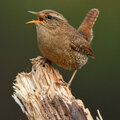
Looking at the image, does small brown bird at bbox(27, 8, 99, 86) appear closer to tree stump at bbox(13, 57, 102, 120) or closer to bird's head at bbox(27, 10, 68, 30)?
bird's head at bbox(27, 10, 68, 30)

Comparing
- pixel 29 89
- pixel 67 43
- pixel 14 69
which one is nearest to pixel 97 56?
pixel 14 69

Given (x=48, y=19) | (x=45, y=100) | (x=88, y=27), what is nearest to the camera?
(x=45, y=100)

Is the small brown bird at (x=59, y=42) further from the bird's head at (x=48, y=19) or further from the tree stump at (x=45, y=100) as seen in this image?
the tree stump at (x=45, y=100)

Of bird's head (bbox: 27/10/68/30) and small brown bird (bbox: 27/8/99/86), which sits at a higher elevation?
bird's head (bbox: 27/10/68/30)

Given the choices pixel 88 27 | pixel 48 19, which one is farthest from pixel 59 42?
pixel 88 27

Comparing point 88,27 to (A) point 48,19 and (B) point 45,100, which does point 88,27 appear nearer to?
(A) point 48,19

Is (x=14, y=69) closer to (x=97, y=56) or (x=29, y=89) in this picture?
(x=97, y=56)

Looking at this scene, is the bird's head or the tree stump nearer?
the tree stump

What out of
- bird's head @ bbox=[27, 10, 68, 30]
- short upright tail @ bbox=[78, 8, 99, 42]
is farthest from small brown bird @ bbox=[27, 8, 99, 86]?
short upright tail @ bbox=[78, 8, 99, 42]
